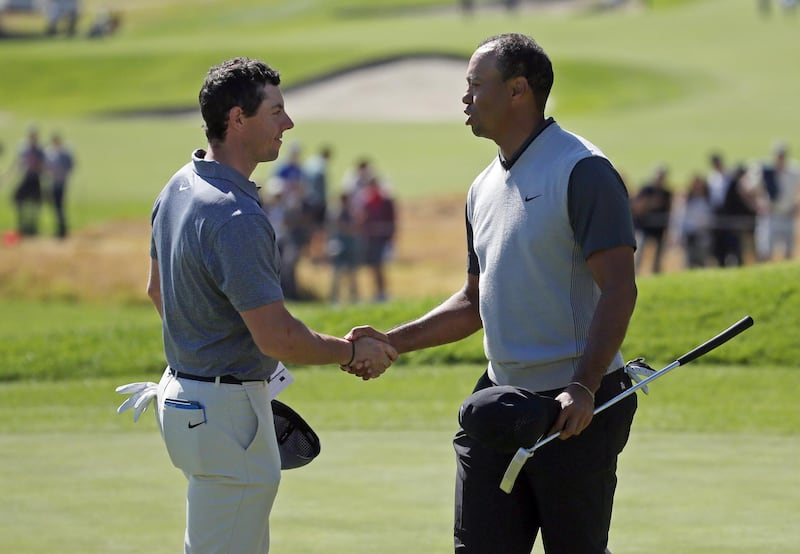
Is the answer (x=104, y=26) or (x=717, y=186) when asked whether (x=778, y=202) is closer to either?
(x=717, y=186)

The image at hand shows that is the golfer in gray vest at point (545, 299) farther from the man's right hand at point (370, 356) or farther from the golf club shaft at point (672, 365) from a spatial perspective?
the man's right hand at point (370, 356)

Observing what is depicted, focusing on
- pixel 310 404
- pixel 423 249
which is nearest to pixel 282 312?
pixel 310 404

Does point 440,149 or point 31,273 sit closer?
point 31,273

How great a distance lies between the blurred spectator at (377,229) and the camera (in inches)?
806

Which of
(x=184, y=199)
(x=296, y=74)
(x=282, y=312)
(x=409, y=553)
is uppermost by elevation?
(x=296, y=74)

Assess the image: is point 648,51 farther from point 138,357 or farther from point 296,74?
point 138,357

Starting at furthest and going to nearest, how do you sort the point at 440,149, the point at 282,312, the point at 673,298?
1. the point at 440,149
2. the point at 673,298
3. the point at 282,312

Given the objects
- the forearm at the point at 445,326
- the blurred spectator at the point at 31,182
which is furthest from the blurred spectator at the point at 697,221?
the forearm at the point at 445,326

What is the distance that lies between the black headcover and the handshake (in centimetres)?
25

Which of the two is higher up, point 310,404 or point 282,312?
point 282,312

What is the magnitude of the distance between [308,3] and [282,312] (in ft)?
292

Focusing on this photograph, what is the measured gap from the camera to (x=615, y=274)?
4.54m

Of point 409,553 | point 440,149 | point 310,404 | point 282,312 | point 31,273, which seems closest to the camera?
point 282,312

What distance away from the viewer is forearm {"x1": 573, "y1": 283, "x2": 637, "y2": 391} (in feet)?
14.8
